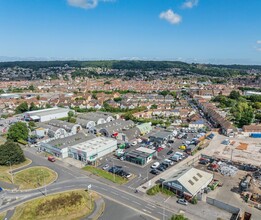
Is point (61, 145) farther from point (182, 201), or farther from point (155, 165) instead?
point (182, 201)

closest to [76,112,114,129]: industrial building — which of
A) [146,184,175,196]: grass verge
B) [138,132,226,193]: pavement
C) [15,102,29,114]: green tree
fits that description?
[15,102,29,114]: green tree

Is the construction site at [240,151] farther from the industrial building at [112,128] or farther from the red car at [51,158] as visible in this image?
the red car at [51,158]

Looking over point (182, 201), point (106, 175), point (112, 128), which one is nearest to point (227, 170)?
point (182, 201)

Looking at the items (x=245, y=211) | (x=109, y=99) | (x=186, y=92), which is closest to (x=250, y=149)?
(x=245, y=211)

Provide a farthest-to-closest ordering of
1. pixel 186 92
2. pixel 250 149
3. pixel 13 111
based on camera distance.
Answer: pixel 186 92
pixel 13 111
pixel 250 149

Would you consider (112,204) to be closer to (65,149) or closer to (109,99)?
(65,149)

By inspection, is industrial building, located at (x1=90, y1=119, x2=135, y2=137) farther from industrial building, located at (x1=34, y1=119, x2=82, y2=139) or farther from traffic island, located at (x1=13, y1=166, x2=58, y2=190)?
traffic island, located at (x1=13, y1=166, x2=58, y2=190)

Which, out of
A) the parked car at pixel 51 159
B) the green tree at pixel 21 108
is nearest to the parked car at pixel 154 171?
the parked car at pixel 51 159
